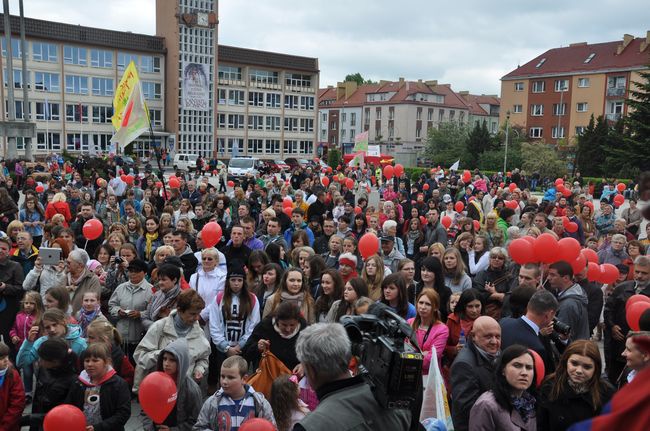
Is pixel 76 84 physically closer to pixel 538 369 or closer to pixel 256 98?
pixel 256 98

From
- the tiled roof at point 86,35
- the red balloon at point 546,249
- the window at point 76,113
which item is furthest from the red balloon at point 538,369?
the window at point 76,113

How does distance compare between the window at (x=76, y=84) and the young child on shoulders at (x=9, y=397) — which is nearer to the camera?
the young child on shoulders at (x=9, y=397)

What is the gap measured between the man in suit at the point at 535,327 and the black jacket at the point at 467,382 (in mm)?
515

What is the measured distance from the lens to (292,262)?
26.3 feet

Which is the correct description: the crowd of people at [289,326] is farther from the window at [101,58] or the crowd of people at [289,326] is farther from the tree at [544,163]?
the window at [101,58]

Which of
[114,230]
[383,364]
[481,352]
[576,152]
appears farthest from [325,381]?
[576,152]

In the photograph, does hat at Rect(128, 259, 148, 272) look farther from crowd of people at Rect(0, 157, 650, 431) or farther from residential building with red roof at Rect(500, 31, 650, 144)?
residential building with red roof at Rect(500, 31, 650, 144)

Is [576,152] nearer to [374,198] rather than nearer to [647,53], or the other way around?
[647,53]

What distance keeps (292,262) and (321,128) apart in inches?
3499

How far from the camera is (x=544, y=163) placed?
43.8 meters

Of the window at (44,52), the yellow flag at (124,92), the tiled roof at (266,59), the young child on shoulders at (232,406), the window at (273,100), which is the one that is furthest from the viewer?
the window at (273,100)

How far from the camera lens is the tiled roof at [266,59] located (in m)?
65.6

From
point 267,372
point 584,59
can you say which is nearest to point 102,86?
point 584,59

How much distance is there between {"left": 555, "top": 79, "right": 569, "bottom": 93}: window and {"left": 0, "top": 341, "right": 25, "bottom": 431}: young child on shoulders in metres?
69.9
